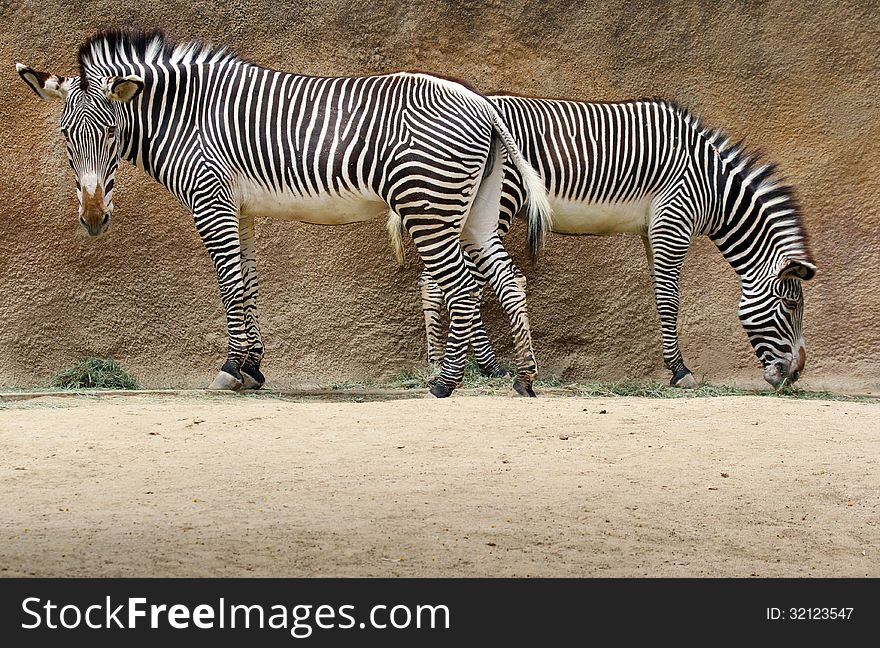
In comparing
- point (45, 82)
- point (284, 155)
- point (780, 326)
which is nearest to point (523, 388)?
point (780, 326)

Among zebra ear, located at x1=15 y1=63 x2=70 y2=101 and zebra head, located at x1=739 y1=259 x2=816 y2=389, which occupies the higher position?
zebra ear, located at x1=15 y1=63 x2=70 y2=101

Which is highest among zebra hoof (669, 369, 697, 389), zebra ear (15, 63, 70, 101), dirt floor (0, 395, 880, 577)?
zebra ear (15, 63, 70, 101)

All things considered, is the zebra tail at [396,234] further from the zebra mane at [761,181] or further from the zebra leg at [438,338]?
the zebra mane at [761,181]

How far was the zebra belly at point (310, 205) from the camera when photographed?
7781 mm

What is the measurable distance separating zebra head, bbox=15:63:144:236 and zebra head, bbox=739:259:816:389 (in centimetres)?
472

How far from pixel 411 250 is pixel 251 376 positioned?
202 cm

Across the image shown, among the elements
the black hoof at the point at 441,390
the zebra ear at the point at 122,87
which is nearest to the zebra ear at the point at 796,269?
the black hoof at the point at 441,390

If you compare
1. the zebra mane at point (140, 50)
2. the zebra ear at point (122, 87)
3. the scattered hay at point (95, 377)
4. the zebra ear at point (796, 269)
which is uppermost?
the zebra mane at point (140, 50)

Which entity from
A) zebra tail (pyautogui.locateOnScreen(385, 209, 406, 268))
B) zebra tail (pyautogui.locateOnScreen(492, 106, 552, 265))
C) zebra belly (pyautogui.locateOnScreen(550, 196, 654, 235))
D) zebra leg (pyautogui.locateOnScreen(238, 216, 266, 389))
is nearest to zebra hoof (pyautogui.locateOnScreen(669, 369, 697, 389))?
zebra belly (pyautogui.locateOnScreen(550, 196, 654, 235))

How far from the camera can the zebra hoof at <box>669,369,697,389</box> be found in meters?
8.47

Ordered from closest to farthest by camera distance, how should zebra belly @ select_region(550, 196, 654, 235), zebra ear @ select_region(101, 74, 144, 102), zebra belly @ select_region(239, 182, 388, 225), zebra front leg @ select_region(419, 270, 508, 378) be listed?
zebra ear @ select_region(101, 74, 144, 102), zebra belly @ select_region(239, 182, 388, 225), zebra front leg @ select_region(419, 270, 508, 378), zebra belly @ select_region(550, 196, 654, 235)

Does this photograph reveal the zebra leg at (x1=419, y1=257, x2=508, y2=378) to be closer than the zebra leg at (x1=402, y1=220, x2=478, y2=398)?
No

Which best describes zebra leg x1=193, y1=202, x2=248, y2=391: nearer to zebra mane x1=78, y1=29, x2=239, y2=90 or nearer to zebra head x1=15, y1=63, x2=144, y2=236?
zebra head x1=15, y1=63, x2=144, y2=236

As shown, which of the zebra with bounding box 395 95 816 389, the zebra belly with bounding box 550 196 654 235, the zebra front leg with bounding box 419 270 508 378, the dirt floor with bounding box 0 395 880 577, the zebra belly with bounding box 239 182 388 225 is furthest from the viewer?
the zebra belly with bounding box 550 196 654 235
